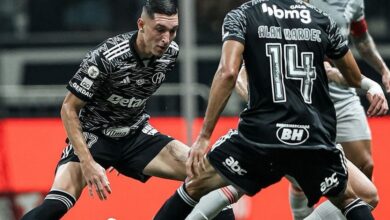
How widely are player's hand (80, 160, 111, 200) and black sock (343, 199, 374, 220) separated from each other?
4.38ft

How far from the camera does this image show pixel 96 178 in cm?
728

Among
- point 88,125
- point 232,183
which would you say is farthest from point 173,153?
point 232,183

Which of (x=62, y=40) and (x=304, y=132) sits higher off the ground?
(x=304, y=132)

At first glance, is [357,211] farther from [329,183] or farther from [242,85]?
[242,85]

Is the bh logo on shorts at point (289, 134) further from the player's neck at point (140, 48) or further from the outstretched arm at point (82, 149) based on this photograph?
the player's neck at point (140, 48)

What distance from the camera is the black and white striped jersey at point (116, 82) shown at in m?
7.45

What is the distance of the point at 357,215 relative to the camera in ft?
22.9

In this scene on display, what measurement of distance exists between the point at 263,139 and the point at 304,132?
22 centimetres

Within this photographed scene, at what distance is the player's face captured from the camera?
7488 mm

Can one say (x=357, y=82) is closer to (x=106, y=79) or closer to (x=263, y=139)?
(x=263, y=139)

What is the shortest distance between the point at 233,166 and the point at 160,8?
1210mm

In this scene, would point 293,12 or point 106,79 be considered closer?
point 293,12

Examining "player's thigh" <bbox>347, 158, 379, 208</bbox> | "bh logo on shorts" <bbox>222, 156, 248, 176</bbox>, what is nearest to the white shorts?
"player's thigh" <bbox>347, 158, 379, 208</bbox>

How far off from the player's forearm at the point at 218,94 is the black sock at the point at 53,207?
1.19m
